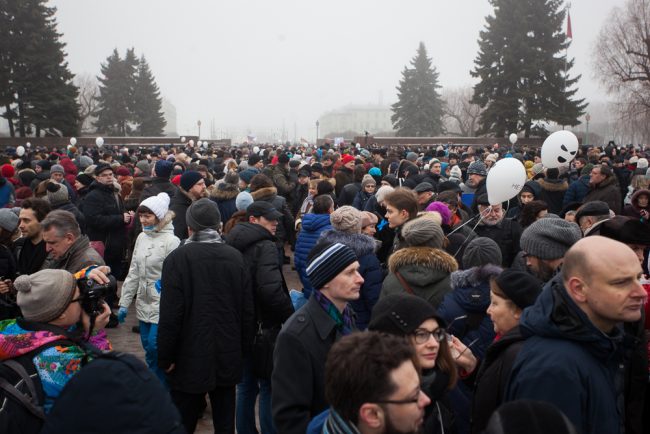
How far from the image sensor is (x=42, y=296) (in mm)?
2781

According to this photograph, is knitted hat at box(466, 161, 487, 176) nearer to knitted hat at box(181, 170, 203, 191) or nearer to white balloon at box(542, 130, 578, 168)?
white balloon at box(542, 130, 578, 168)


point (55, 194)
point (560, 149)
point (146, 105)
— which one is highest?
point (146, 105)

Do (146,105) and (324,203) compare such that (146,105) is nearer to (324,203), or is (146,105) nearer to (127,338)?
(127,338)

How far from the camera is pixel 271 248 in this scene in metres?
4.53

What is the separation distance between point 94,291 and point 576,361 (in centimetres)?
238

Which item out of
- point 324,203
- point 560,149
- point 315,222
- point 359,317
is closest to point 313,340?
A: point 359,317

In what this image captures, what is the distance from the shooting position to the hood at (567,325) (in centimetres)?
220

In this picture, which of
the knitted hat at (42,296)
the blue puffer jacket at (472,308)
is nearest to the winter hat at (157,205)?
the knitted hat at (42,296)

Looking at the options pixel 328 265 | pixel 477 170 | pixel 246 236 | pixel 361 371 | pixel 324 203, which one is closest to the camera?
pixel 361 371

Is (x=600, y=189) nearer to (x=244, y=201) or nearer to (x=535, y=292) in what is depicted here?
(x=244, y=201)

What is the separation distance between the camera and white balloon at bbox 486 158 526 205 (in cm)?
629

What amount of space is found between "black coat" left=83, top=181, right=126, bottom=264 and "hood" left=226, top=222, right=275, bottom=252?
3442 mm

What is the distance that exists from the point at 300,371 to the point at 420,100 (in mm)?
55369

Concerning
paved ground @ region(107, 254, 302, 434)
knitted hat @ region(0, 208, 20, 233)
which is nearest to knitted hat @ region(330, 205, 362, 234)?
knitted hat @ region(0, 208, 20, 233)
